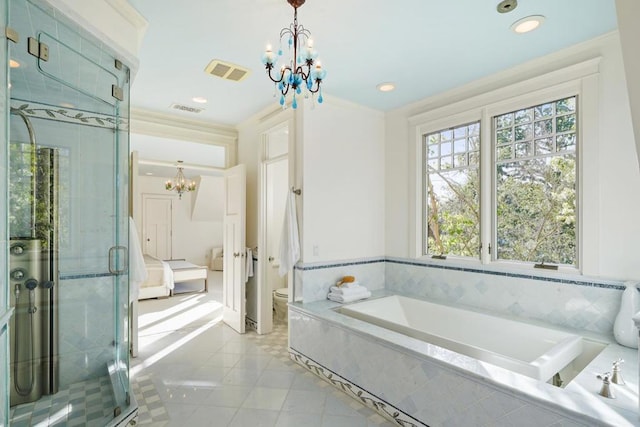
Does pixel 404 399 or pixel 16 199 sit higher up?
pixel 16 199

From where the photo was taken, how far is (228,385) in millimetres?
2605

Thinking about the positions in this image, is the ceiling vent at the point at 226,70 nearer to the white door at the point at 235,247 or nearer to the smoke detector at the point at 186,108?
the smoke detector at the point at 186,108

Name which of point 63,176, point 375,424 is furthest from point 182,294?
point 375,424

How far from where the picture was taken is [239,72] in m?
2.75

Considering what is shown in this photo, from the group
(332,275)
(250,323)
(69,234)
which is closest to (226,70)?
(69,234)

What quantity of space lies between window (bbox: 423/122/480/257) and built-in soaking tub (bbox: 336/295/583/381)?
2.07ft

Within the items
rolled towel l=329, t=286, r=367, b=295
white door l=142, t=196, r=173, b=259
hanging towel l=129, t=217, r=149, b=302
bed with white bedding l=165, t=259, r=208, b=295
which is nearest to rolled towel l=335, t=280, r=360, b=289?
rolled towel l=329, t=286, r=367, b=295

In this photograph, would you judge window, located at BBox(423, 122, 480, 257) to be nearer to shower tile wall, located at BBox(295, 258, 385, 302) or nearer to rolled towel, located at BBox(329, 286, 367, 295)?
shower tile wall, located at BBox(295, 258, 385, 302)

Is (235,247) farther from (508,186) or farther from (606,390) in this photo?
(606,390)

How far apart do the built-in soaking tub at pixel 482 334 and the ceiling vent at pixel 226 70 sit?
2.25 meters

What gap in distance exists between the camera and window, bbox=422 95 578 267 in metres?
2.49

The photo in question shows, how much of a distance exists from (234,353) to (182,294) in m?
3.06

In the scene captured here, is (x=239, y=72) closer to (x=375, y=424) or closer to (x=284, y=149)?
(x=284, y=149)

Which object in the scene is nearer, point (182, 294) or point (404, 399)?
point (404, 399)
